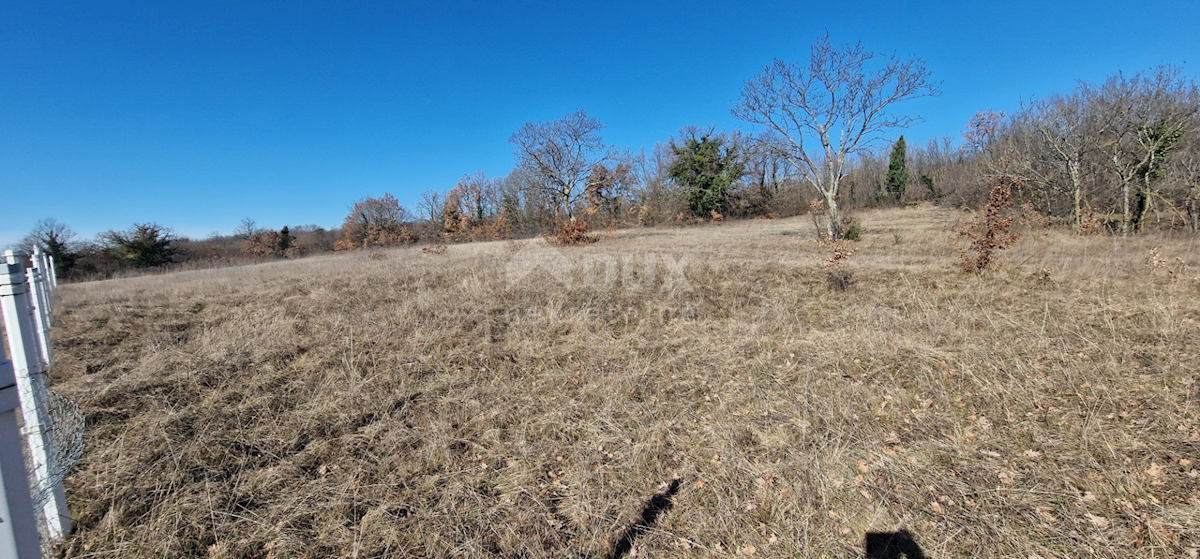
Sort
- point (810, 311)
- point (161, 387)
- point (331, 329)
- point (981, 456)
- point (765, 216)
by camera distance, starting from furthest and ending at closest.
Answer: point (765, 216), point (810, 311), point (331, 329), point (161, 387), point (981, 456)

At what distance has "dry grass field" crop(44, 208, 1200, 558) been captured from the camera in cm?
236

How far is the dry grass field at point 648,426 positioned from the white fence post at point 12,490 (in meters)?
1.61

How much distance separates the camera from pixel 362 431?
11.0 feet

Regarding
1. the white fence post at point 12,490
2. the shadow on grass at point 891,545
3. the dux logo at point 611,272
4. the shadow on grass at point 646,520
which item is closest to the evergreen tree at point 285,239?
the dux logo at point 611,272

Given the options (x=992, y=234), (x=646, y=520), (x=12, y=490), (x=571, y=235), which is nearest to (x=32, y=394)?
(x=12, y=490)

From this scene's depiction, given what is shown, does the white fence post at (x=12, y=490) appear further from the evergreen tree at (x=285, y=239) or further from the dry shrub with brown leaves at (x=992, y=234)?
the evergreen tree at (x=285, y=239)

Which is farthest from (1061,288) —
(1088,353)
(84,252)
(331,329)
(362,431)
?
(84,252)

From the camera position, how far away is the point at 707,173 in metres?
31.3

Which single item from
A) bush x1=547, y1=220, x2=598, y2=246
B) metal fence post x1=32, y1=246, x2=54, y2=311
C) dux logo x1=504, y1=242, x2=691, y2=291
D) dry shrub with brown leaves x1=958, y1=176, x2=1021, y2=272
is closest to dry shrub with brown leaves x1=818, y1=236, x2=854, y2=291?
dry shrub with brown leaves x1=958, y1=176, x2=1021, y2=272

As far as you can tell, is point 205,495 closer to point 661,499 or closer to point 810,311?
point 661,499

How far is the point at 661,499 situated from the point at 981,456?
2.18m

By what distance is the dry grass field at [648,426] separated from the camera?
7.73 ft

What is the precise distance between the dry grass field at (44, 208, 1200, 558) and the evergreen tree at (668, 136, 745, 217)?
2548 cm

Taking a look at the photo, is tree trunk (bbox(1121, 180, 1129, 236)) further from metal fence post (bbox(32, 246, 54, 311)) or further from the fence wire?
metal fence post (bbox(32, 246, 54, 311))
